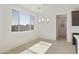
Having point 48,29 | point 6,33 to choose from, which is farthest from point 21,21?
point 48,29

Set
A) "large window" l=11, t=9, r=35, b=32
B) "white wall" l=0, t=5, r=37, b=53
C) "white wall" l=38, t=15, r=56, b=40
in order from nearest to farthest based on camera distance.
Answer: "white wall" l=0, t=5, r=37, b=53 < "large window" l=11, t=9, r=35, b=32 < "white wall" l=38, t=15, r=56, b=40

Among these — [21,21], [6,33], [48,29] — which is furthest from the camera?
[48,29]

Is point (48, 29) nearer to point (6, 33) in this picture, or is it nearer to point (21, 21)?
point (21, 21)

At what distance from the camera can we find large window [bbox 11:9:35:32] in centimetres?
616

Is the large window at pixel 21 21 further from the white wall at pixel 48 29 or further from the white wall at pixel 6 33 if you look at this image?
the white wall at pixel 48 29

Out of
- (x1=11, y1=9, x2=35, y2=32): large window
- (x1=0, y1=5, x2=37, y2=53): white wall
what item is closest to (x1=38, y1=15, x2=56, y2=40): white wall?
(x1=11, y1=9, x2=35, y2=32): large window

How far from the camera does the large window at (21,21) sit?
616cm

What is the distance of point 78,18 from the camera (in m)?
7.46

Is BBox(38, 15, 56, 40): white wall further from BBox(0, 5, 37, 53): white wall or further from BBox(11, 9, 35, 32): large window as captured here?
BBox(0, 5, 37, 53): white wall

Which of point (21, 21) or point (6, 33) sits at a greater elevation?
point (21, 21)

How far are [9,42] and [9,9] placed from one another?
139cm

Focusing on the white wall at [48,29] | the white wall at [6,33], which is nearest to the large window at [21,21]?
the white wall at [6,33]

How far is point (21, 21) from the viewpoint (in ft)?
23.6
